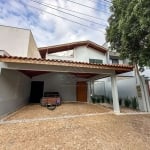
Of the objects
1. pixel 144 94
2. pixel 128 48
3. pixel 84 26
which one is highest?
pixel 84 26

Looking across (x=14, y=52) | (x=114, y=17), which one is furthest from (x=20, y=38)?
(x=114, y=17)

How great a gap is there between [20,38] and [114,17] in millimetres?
7138

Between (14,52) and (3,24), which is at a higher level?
(3,24)

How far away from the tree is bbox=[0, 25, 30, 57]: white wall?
6.47 metres

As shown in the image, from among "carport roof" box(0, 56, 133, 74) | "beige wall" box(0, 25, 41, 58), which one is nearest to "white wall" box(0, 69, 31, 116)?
"carport roof" box(0, 56, 133, 74)

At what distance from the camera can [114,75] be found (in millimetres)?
8805

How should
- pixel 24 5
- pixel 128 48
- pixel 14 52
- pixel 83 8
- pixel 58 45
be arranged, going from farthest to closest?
pixel 58 45 < pixel 14 52 < pixel 83 8 < pixel 128 48 < pixel 24 5

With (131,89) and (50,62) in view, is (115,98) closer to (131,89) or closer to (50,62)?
(131,89)

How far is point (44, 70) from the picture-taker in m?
7.23

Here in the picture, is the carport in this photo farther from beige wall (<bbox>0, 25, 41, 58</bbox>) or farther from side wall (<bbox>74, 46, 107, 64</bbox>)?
side wall (<bbox>74, 46, 107, 64</bbox>)

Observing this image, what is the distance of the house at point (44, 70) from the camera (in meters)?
6.85

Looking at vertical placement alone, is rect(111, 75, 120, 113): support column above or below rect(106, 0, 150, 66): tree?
below

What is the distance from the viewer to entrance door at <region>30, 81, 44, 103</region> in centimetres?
1289

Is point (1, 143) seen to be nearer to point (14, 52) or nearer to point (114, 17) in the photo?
point (14, 52)
